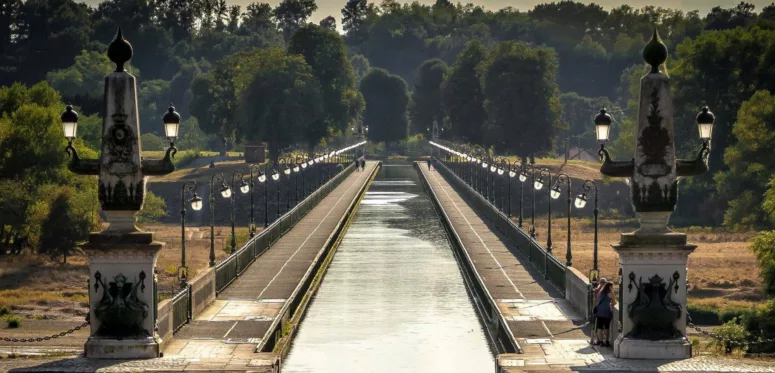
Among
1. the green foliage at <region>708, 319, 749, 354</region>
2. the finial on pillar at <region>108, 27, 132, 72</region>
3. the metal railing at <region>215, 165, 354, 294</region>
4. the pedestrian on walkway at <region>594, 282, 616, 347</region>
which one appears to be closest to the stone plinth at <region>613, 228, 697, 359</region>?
the pedestrian on walkway at <region>594, 282, 616, 347</region>

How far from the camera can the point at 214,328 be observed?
4256 centimetres

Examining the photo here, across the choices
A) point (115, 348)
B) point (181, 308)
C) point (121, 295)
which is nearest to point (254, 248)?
point (181, 308)

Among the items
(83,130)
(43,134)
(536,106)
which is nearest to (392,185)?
(536,106)

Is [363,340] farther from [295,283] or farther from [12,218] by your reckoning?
[12,218]

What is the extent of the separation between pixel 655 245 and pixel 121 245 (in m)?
12.1

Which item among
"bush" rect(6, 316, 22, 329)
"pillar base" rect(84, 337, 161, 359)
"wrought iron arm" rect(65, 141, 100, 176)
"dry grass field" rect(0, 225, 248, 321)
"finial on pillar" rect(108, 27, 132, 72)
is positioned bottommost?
"dry grass field" rect(0, 225, 248, 321)

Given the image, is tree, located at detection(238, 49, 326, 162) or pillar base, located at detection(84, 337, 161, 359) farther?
tree, located at detection(238, 49, 326, 162)

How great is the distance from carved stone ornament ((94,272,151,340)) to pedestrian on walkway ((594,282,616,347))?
35.4 feet

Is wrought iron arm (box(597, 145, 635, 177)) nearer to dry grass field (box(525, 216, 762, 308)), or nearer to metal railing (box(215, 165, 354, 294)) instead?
metal railing (box(215, 165, 354, 294))

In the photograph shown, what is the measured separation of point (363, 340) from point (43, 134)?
48.6 meters

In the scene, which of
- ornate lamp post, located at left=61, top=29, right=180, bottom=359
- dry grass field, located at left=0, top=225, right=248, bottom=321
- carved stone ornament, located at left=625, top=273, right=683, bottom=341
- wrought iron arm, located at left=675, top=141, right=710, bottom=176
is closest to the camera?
carved stone ornament, located at left=625, top=273, right=683, bottom=341

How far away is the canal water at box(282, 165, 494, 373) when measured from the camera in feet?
151

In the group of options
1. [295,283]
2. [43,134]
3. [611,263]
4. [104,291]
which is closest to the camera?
[104,291]

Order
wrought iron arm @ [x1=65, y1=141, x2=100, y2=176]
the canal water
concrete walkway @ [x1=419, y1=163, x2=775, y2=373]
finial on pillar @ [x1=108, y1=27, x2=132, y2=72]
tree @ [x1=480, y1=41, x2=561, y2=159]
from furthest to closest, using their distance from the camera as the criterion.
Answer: tree @ [x1=480, y1=41, x2=561, y2=159] < the canal water < wrought iron arm @ [x1=65, y1=141, x2=100, y2=176] < finial on pillar @ [x1=108, y1=27, x2=132, y2=72] < concrete walkway @ [x1=419, y1=163, x2=775, y2=373]
